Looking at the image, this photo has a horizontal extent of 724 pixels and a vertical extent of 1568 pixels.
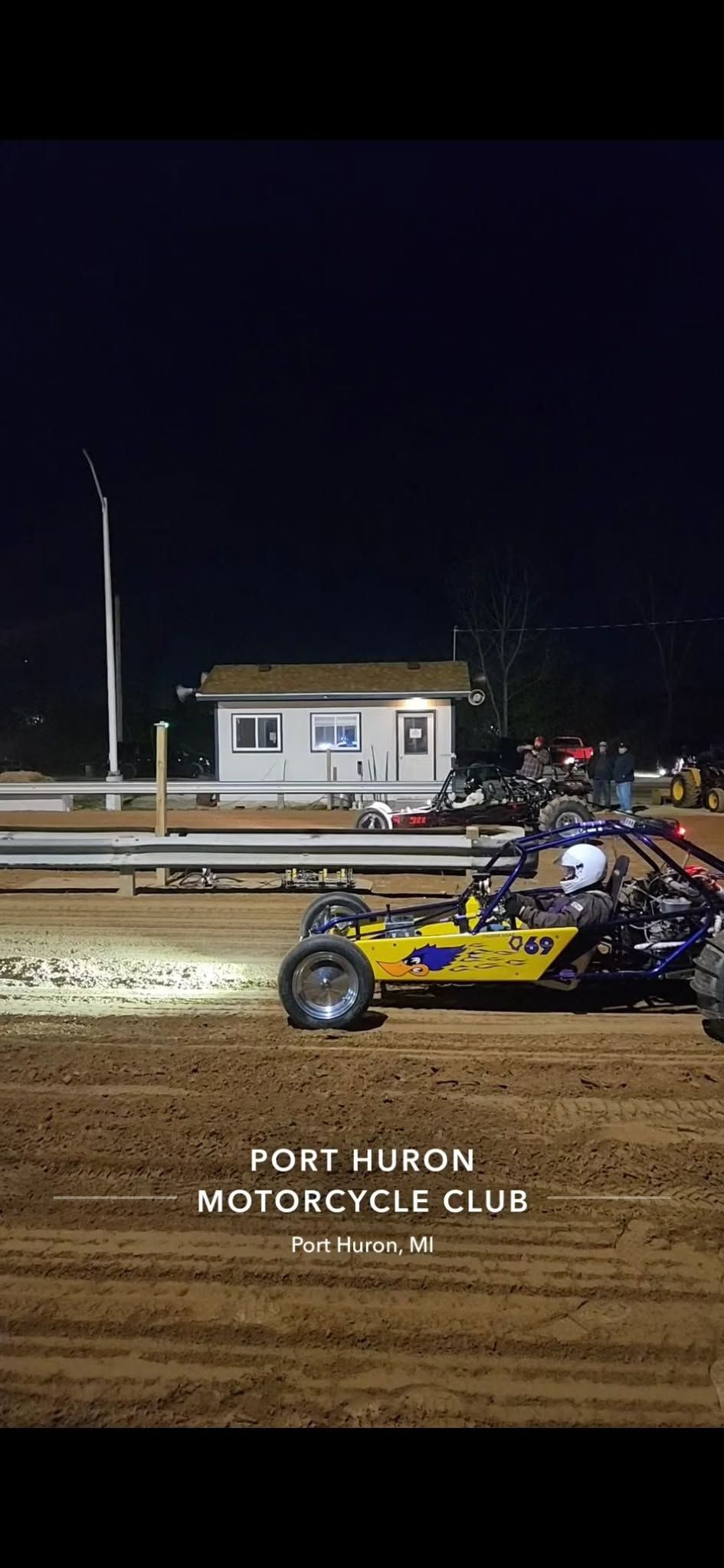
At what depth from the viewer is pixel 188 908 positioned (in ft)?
33.8

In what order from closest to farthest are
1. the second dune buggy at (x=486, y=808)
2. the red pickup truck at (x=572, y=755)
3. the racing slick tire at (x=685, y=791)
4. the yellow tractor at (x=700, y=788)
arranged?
the second dune buggy at (x=486, y=808) → the yellow tractor at (x=700, y=788) → the racing slick tire at (x=685, y=791) → the red pickup truck at (x=572, y=755)

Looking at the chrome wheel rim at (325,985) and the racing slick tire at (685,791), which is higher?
the racing slick tire at (685,791)

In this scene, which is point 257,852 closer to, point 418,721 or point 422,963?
point 422,963

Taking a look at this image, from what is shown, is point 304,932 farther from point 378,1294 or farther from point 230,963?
point 378,1294

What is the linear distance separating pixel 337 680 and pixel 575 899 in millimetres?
22067

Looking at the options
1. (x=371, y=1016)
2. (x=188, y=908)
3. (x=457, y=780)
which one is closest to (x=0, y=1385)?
(x=371, y=1016)

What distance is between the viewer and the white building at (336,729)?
88.3 ft

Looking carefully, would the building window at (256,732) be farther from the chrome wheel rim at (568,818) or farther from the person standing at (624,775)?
the chrome wheel rim at (568,818)

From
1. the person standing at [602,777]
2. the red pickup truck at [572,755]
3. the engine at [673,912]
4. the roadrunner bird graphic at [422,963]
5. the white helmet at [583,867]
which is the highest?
the red pickup truck at [572,755]

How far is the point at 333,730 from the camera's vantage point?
1074 inches

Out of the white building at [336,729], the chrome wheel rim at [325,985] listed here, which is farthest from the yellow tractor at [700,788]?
the chrome wheel rim at [325,985]

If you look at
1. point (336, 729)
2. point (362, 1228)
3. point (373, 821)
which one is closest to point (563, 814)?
point (373, 821)

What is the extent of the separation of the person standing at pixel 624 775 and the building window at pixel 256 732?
34.7ft

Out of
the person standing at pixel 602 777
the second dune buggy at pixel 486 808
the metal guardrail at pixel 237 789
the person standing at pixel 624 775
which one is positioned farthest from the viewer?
the metal guardrail at pixel 237 789
